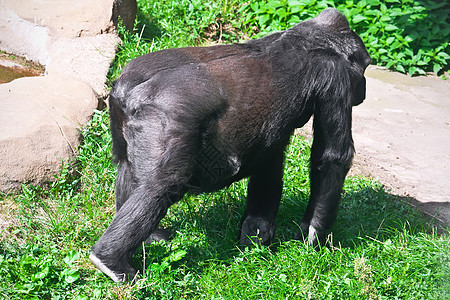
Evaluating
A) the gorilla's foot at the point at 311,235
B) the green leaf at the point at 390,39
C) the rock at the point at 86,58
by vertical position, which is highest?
the green leaf at the point at 390,39

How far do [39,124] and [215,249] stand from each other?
73.7 inches

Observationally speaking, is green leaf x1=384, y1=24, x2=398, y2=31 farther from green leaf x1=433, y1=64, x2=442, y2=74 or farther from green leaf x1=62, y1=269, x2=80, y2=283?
green leaf x1=62, y1=269, x2=80, y2=283

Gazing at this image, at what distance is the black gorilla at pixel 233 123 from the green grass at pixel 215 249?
0.79 feet

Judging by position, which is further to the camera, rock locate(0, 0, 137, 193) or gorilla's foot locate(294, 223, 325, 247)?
rock locate(0, 0, 137, 193)

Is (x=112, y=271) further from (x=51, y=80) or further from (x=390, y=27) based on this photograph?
(x=390, y=27)

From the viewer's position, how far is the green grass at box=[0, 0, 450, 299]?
3.38 metres

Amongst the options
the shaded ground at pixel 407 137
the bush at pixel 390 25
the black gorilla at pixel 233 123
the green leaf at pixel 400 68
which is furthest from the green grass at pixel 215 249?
the bush at pixel 390 25

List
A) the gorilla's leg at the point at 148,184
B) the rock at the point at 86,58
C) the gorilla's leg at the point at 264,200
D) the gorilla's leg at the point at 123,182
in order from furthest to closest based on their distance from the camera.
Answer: the rock at the point at 86,58
the gorilla's leg at the point at 264,200
the gorilla's leg at the point at 123,182
the gorilla's leg at the point at 148,184

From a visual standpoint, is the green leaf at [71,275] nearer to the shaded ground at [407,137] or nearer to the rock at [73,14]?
the shaded ground at [407,137]

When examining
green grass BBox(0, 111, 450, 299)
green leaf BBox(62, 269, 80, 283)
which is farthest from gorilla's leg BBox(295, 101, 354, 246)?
green leaf BBox(62, 269, 80, 283)

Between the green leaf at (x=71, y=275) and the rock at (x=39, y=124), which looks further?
the rock at (x=39, y=124)

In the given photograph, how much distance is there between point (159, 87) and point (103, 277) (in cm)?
134

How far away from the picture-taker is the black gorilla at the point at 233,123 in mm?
3076

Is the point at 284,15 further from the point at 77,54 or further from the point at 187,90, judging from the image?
the point at 187,90
